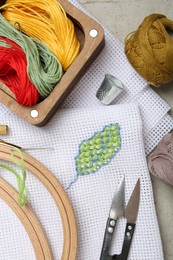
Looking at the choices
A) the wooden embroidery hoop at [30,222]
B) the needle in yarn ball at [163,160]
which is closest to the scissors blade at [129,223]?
the needle in yarn ball at [163,160]

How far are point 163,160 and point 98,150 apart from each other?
0.63 ft

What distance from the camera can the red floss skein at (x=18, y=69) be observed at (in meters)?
1.41

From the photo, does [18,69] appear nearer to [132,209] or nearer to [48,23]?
[48,23]

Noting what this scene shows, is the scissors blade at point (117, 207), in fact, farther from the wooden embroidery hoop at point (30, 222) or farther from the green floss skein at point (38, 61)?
the green floss skein at point (38, 61)

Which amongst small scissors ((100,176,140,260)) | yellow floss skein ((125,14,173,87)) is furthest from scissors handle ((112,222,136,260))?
yellow floss skein ((125,14,173,87))

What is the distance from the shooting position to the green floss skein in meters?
1.42

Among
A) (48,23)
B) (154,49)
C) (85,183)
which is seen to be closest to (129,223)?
(85,183)

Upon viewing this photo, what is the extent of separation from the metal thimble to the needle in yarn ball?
0.63 feet

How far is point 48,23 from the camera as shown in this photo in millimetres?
1466

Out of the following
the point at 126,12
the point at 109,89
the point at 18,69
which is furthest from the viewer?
the point at 126,12

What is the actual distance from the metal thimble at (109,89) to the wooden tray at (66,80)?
10 centimetres

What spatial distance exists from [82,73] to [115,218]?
426 mm

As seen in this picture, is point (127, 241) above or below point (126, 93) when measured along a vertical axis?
below

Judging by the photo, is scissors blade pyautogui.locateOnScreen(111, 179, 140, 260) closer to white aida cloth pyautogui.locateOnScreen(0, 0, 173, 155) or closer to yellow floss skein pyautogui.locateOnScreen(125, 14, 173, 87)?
white aida cloth pyautogui.locateOnScreen(0, 0, 173, 155)
